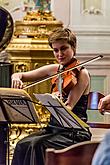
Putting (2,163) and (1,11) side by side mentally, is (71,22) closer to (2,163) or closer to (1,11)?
(1,11)

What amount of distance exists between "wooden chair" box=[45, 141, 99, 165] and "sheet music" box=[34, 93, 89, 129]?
985 millimetres

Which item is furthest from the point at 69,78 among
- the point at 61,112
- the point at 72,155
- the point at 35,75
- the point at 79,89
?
the point at 72,155

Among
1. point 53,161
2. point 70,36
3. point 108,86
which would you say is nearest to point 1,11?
point 70,36

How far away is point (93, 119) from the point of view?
4.86m

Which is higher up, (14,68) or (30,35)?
(30,35)

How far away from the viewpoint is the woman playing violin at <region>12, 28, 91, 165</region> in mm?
2746

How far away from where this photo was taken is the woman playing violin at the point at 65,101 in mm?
2746

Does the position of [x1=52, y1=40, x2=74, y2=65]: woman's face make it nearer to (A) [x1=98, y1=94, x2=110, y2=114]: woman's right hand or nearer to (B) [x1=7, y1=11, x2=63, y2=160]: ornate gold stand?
(A) [x1=98, y1=94, x2=110, y2=114]: woman's right hand

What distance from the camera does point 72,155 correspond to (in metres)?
1.29

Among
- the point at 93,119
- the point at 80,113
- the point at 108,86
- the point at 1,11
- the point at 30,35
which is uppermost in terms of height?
the point at 1,11

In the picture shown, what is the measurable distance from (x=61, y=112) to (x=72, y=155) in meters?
1.09

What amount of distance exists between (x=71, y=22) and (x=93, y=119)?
1037mm

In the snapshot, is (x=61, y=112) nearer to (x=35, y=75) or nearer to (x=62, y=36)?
(x=62, y=36)

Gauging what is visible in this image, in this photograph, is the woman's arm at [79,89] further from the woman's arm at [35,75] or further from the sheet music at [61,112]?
the sheet music at [61,112]
